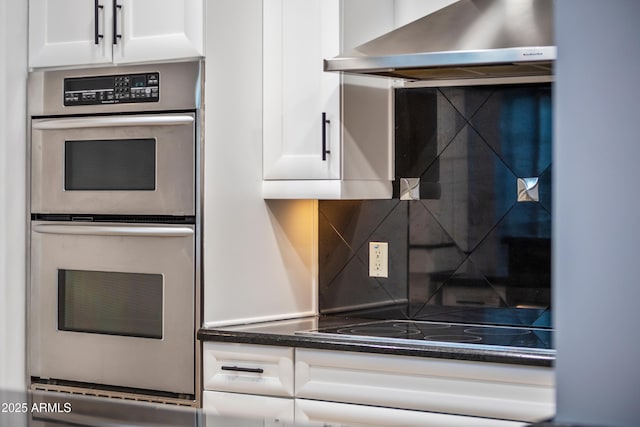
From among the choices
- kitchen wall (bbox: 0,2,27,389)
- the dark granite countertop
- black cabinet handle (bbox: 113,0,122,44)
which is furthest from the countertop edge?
black cabinet handle (bbox: 113,0,122,44)

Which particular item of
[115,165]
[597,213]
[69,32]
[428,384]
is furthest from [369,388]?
[597,213]

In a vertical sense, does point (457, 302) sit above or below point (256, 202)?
below

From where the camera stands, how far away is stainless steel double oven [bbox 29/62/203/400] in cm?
303

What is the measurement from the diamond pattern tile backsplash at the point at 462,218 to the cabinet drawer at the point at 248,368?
1.98ft

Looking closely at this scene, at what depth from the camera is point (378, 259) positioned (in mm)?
3402

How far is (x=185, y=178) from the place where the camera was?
303cm

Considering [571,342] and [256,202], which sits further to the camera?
[256,202]

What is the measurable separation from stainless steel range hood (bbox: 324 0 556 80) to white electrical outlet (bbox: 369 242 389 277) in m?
0.68

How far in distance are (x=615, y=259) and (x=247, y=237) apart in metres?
2.53

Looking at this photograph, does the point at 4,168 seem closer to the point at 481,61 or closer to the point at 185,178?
the point at 185,178

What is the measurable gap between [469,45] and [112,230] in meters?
1.34

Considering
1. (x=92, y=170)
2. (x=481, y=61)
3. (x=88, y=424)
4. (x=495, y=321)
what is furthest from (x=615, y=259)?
(x=92, y=170)

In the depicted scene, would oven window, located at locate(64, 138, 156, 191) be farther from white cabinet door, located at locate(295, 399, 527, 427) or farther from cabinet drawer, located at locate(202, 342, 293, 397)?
white cabinet door, located at locate(295, 399, 527, 427)

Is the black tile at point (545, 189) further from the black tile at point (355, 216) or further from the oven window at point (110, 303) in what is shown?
the oven window at point (110, 303)
